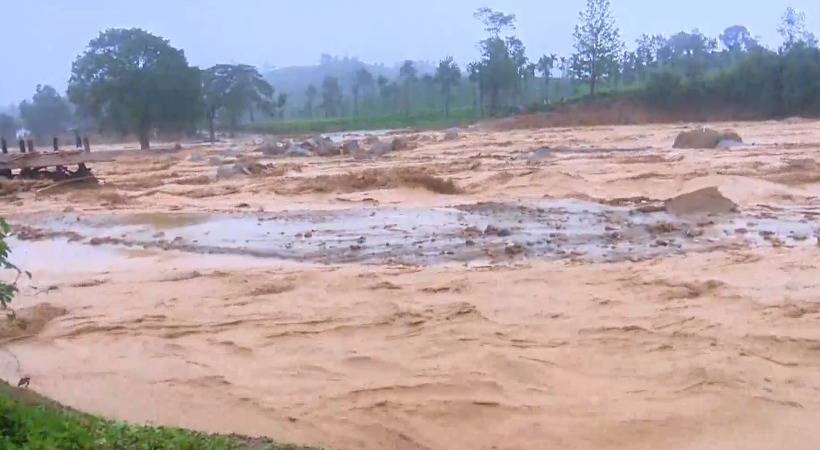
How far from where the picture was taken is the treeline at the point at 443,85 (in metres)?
44.1

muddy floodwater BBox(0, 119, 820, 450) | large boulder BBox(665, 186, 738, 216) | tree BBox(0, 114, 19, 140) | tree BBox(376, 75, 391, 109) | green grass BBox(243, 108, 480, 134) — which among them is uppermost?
tree BBox(376, 75, 391, 109)

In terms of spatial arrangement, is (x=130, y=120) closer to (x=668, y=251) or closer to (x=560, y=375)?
(x=668, y=251)

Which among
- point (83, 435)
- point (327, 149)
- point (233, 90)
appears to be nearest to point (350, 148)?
point (327, 149)

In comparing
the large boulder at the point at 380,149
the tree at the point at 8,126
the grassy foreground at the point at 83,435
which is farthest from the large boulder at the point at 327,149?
the tree at the point at 8,126

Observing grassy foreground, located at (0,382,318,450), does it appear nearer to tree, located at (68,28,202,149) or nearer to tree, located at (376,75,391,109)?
tree, located at (68,28,202,149)

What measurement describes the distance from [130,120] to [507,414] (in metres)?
41.7

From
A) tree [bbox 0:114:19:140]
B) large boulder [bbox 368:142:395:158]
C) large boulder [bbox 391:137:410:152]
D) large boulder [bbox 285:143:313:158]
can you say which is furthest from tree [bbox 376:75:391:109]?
large boulder [bbox 368:142:395:158]

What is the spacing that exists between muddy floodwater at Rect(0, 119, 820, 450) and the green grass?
41.7 metres

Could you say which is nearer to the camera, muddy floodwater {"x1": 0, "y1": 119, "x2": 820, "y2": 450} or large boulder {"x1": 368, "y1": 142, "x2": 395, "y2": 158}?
muddy floodwater {"x1": 0, "y1": 119, "x2": 820, "y2": 450}

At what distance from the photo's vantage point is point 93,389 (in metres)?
5.81

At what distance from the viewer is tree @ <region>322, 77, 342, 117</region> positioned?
7519 cm

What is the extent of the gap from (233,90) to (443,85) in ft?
47.6

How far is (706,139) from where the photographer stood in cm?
Answer: 2331

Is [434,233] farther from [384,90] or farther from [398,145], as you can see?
[384,90]
